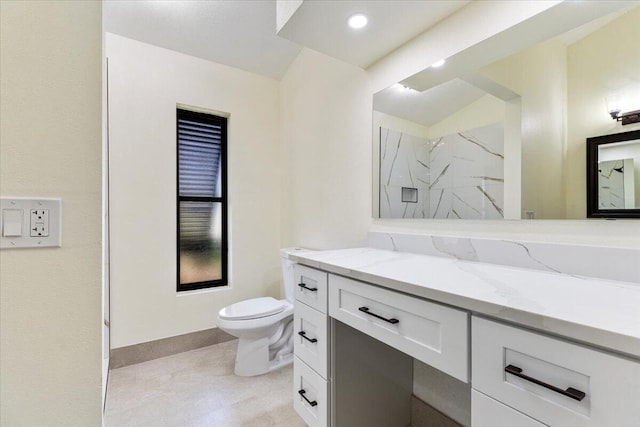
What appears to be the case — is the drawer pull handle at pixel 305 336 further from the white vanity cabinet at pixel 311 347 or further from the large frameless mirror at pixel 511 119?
the large frameless mirror at pixel 511 119

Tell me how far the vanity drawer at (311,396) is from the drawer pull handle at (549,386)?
84 centimetres

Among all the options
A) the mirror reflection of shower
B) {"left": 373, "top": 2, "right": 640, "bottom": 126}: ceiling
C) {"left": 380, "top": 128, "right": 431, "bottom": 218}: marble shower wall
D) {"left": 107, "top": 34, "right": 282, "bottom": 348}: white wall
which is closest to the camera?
the mirror reflection of shower

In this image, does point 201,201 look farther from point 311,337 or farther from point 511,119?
point 511,119

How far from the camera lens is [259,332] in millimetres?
2070

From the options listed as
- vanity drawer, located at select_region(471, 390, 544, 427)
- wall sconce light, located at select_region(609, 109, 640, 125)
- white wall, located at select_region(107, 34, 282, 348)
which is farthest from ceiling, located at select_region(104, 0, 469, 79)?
vanity drawer, located at select_region(471, 390, 544, 427)

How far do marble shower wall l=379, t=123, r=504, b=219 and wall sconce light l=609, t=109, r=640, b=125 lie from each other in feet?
1.12

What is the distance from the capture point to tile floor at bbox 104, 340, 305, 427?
5.35 ft

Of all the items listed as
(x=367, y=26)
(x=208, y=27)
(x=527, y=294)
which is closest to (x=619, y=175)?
(x=527, y=294)

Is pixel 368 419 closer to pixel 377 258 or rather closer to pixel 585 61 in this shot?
pixel 377 258

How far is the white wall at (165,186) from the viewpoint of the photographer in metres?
2.23

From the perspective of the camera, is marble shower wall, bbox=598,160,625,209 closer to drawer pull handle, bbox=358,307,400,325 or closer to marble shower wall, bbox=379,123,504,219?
marble shower wall, bbox=379,123,504,219
